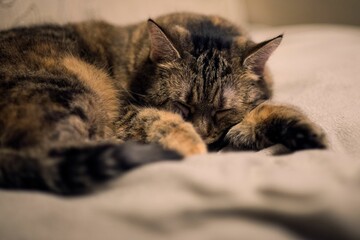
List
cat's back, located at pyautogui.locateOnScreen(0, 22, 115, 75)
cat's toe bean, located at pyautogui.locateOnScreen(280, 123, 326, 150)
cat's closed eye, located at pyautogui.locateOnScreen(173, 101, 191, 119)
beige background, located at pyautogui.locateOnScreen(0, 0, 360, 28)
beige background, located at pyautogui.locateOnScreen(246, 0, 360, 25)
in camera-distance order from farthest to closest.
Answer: beige background, located at pyautogui.locateOnScreen(246, 0, 360, 25) < beige background, located at pyautogui.locateOnScreen(0, 0, 360, 28) < cat's closed eye, located at pyautogui.locateOnScreen(173, 101, 191, 119) < cat's back, located at pyautogui.locateOnScreen(0, 22, 115, 75) < cat's toe bean, located at pyautogui.locateOnScreen(280, 123, 326, 150)

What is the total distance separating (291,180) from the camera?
24.3 inches

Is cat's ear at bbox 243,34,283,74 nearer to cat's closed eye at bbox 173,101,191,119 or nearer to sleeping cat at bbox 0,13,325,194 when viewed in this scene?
sleeping cat at bbox 0,13,325,194

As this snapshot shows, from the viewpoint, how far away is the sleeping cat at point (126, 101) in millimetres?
683

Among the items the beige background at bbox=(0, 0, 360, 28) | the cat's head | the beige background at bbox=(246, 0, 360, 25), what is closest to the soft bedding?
the cat's head

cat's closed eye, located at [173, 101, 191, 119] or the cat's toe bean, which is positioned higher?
the cat's toe bean

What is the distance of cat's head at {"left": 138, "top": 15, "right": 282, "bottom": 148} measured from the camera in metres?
1.07

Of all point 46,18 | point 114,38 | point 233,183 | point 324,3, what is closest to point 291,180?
point 233,183

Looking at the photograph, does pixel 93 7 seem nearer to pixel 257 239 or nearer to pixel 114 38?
pixel 114 38

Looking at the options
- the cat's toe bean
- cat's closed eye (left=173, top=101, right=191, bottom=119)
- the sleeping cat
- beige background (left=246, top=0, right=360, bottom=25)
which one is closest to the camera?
the sleeping cat

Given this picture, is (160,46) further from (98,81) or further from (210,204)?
(210,204)

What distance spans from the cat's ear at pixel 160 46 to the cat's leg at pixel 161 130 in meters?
0.19

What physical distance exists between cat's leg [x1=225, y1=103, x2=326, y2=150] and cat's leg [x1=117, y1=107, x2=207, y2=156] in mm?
150

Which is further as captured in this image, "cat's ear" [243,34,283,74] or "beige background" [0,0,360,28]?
"beige background" [0,0,360,28]

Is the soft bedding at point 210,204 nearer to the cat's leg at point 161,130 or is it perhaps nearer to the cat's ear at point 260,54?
the cat's leg at point 161,130
